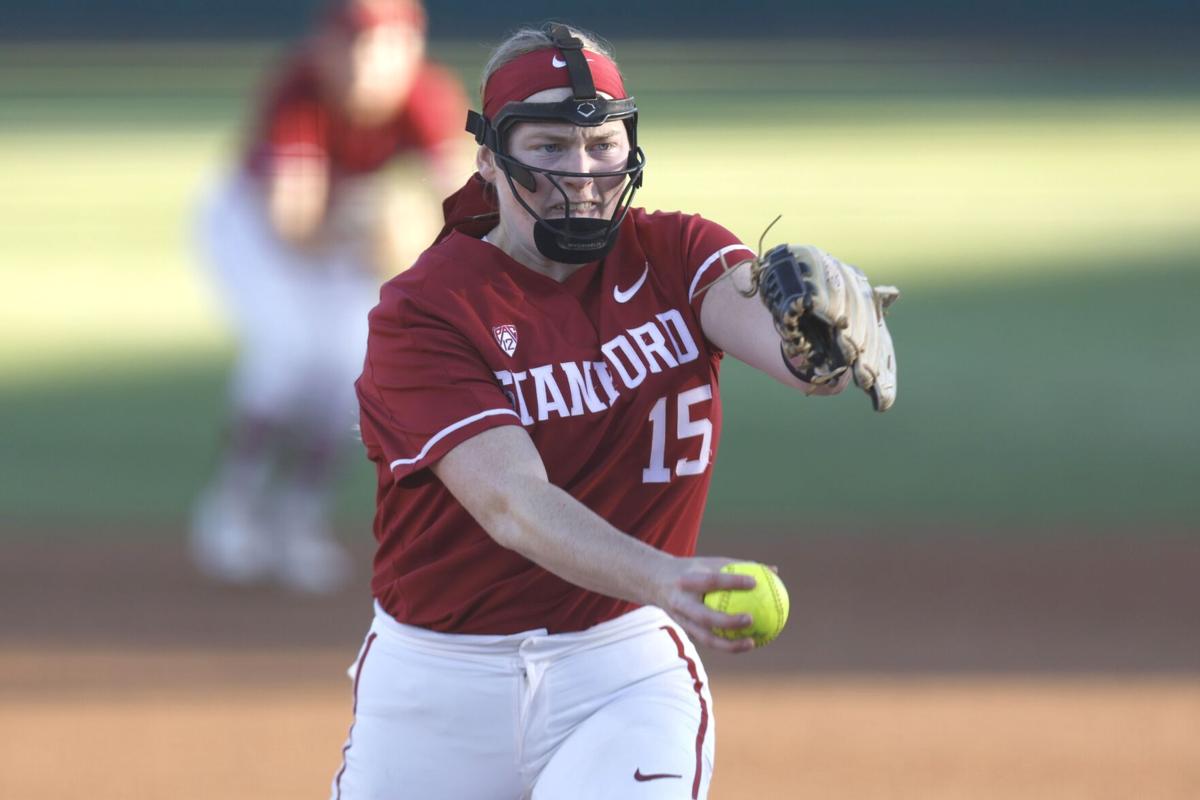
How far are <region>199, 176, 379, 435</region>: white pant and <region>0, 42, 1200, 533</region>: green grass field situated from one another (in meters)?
1.63

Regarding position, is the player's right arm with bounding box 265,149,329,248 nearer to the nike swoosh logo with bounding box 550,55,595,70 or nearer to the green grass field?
the green grass field

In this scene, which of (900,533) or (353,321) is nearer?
(353,321)

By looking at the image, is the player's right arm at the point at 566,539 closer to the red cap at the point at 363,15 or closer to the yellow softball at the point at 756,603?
the yellow softball at the point at 756,603

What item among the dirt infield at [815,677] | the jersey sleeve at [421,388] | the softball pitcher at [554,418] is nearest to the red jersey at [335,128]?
the dirt infield at [815,677]

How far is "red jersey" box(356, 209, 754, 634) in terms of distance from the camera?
3.39m

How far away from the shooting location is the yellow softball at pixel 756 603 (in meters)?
2.82

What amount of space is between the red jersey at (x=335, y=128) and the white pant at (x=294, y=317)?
331mm

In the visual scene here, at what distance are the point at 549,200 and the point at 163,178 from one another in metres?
21.7

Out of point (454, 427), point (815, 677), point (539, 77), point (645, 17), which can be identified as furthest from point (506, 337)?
point (645, 17)

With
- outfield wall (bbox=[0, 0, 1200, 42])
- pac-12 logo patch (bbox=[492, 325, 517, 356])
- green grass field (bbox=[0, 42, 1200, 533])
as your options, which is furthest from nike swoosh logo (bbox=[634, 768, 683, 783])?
outfield wall (bbox=[0, 0, 1200, 42])

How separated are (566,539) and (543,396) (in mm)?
479

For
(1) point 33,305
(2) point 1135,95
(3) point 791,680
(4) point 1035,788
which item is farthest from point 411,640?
(2) point 1135,95

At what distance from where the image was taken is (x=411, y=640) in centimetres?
359

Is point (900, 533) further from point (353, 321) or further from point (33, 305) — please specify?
point (33, 305)
